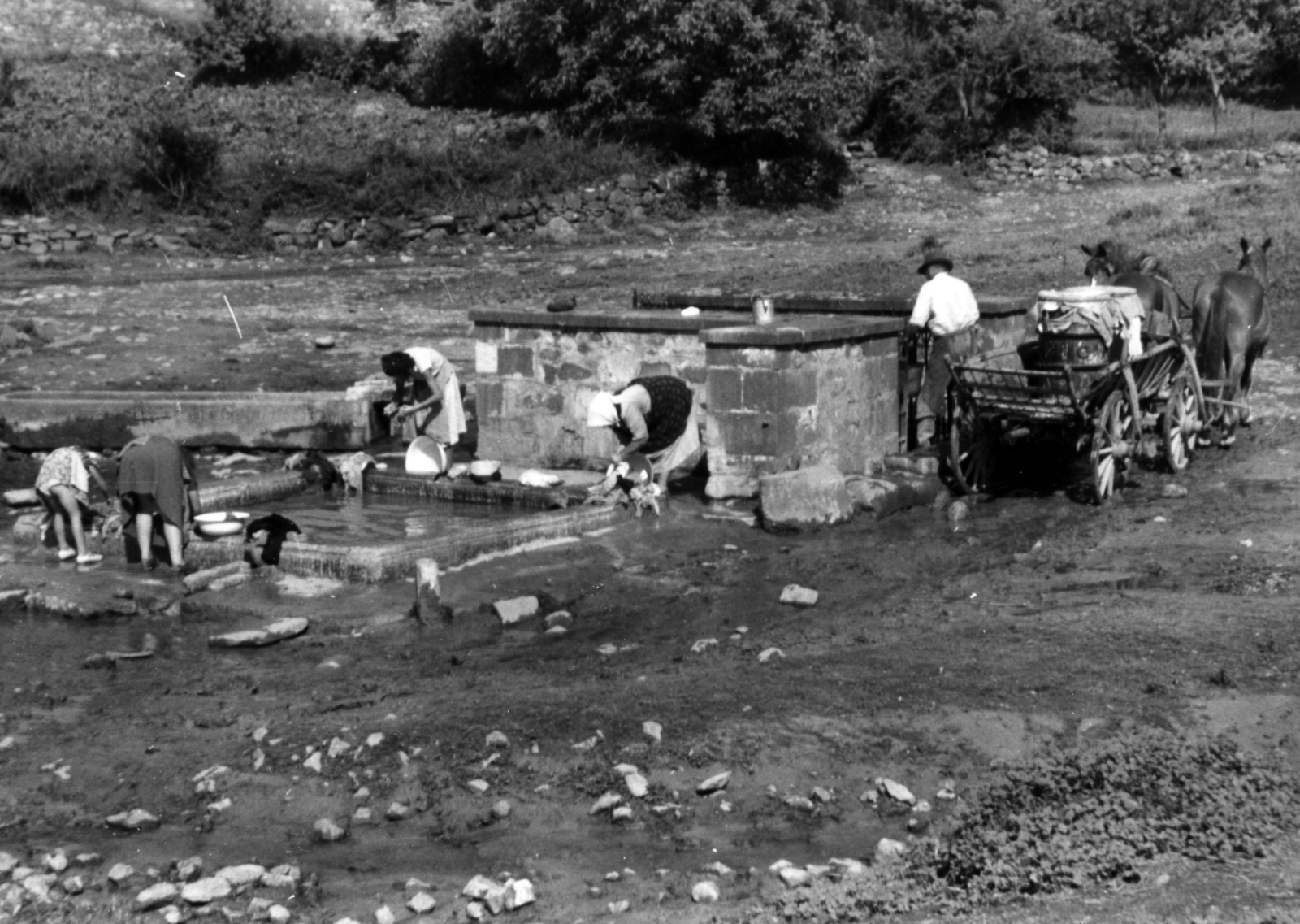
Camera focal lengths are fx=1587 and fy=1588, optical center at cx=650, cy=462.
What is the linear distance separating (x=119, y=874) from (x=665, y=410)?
6545mm

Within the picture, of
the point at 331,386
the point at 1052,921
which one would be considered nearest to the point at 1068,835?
the point at 1052,921

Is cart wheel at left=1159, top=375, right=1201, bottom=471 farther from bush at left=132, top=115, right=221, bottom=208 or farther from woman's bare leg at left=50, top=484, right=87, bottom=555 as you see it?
bush at left=132, top=115, right=221, bottom=208

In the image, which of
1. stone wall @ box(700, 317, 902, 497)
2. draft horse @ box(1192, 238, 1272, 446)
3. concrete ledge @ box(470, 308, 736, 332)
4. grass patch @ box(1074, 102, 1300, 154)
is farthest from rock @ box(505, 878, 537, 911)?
grass patch @ box(1074, 102, 1300, 154)

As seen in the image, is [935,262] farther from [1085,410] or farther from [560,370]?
[560,370]

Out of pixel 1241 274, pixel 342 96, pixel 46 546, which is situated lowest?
pixel 46 546

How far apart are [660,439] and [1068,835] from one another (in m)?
6.66

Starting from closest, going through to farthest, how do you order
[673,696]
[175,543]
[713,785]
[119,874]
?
[119,874] → [713,785] → [673,696] → [175,543]

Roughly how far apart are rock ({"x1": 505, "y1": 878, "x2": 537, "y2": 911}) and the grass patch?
27.5 meters

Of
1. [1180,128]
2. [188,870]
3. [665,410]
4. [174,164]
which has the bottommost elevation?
[188,870]

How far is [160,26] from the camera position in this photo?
115 ft

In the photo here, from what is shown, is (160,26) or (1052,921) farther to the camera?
(160,26)

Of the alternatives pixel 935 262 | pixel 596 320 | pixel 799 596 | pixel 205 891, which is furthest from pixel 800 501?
pixel 205 891

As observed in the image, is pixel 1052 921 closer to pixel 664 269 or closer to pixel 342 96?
pixel 664 269

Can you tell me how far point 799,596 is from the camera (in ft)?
28.1
